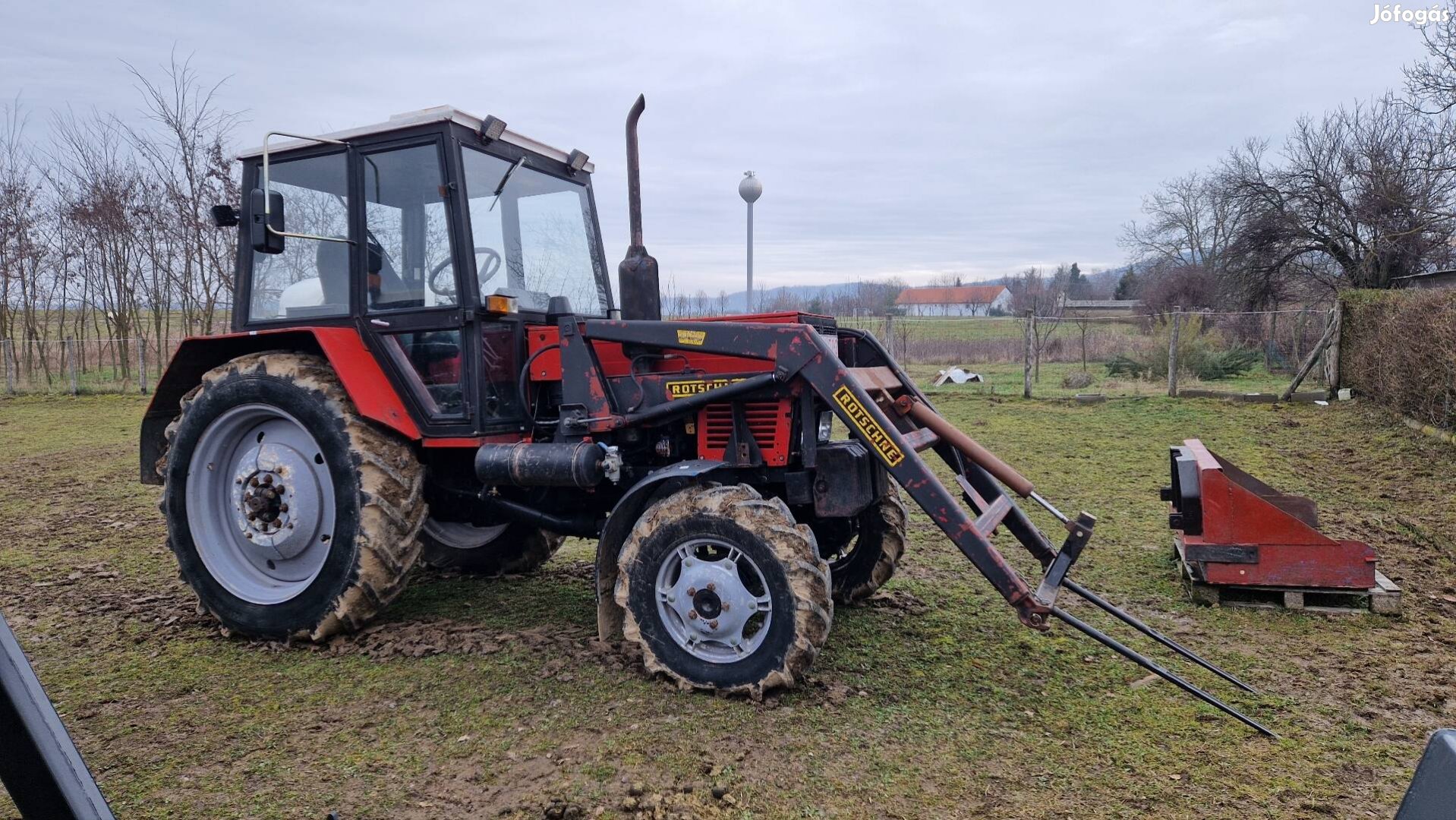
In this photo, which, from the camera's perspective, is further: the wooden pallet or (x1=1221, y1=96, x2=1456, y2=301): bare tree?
(x1=1221, y1=96, x2=1456, y2=301): bare tree

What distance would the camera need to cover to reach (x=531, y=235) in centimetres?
480

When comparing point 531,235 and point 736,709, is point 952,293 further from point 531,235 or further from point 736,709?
point 736,709

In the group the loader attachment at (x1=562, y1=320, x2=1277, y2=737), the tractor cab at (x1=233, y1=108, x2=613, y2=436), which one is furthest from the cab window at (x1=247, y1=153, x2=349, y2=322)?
the loader attachment at (x1=562, y1=320, x2=1277, y2=737)

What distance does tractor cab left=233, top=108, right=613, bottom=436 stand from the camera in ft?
14.0

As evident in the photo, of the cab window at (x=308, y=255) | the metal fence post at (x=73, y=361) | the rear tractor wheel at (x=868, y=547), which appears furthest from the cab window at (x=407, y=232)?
the metal fence post at (x=73, y=361)

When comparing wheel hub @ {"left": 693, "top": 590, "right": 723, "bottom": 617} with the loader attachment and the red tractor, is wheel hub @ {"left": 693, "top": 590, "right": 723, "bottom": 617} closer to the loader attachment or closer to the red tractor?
the red tractor

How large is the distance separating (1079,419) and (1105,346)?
458 inches

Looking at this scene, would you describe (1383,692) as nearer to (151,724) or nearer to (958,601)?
(958,601)

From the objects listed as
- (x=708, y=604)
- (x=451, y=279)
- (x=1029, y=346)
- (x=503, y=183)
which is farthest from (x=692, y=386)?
(x=1029, y=346)

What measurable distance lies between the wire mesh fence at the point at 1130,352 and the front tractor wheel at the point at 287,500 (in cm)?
1182

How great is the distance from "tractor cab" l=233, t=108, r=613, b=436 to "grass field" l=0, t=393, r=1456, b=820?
1266mm

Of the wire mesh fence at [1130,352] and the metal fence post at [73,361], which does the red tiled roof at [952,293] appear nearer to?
the wire mesh fence at [1130,352]

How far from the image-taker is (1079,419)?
41.8 ft

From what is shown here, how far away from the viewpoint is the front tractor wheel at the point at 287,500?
4152 millimetres
